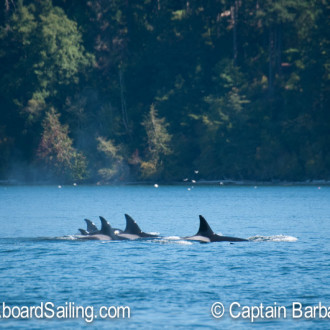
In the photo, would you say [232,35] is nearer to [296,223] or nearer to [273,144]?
[273,144]

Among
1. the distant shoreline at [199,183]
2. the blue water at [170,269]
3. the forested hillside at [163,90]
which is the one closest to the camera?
the blue water at [170,269]

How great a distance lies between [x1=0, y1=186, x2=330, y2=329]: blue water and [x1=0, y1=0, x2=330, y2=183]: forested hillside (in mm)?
43669

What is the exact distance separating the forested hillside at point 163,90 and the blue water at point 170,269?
143ft

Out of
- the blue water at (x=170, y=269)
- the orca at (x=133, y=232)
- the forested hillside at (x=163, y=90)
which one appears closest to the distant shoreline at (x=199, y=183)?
the forested hillside at (x=163, y=90)

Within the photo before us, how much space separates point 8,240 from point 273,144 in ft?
205

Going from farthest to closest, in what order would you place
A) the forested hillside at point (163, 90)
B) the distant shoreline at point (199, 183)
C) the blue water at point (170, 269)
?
the forested hillside at point (163, 90), the distant shoreline at point (199, 183), the blue water at point (170, 269)

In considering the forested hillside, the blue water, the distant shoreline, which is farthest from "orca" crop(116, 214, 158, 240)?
the distant shoreline

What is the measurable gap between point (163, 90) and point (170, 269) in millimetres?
80707

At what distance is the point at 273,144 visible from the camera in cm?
9700

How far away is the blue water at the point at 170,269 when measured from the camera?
21531 millimetres

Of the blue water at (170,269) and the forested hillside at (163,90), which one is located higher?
the forested hillside at (163,90)

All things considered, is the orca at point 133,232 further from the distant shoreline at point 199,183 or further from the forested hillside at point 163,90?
the distant shoreline at point 199,183

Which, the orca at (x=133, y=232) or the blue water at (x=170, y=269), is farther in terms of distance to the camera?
the orca at (x=133, y=232)

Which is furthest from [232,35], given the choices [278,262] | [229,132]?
[278,262]
